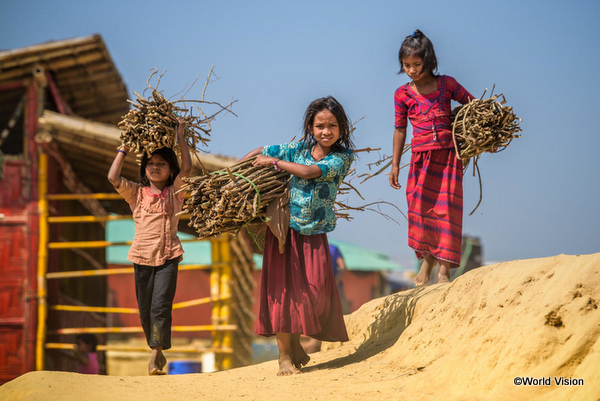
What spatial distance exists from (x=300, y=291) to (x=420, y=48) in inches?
86.8

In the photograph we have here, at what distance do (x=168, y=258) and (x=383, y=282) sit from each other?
1691cm

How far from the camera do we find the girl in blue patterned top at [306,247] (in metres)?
4.18

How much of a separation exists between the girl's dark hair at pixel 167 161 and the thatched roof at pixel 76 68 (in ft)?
16.0

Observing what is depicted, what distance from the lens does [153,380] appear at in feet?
13.6

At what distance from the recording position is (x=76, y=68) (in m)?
9.26

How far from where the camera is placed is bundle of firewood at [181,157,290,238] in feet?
13.5

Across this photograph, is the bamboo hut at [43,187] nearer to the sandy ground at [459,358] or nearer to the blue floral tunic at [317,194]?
the blue floral tunic at [317,194]

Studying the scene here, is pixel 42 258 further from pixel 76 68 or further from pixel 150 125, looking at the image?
pixel 150 125

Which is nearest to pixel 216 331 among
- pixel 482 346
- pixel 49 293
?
pixel 49 293

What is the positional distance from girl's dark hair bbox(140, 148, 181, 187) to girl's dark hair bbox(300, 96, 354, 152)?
107 cm

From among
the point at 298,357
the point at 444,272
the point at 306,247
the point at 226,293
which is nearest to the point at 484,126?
the point at 444,272

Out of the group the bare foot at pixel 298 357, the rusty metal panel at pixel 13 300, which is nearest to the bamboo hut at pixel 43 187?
the rusty metal panel at pixel 13 300

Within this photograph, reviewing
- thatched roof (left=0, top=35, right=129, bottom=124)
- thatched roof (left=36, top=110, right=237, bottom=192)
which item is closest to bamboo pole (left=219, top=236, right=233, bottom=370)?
thatched roof (left=36, top=110, right=237, bottom=192)

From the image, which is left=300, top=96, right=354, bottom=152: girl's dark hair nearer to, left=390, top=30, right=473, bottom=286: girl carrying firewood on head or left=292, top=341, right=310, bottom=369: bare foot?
left=390, top=30, right=473, bottom=286: girl carrying firewood on head
